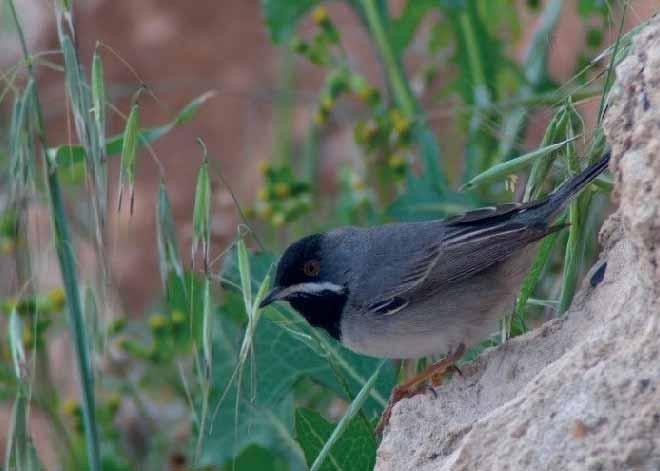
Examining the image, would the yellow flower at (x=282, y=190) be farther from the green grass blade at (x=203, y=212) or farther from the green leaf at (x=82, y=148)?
the green grass blade at (x=203, y=212)

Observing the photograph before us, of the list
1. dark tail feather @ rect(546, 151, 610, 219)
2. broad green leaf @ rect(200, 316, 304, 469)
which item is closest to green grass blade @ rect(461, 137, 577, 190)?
dark tail feather @ rect(546, 151, 610, 219)

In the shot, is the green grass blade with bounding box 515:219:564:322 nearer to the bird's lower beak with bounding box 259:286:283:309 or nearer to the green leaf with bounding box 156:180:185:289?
the bird's lower beak with bounding box 259:286:283:309

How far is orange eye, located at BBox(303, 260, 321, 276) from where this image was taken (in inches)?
157

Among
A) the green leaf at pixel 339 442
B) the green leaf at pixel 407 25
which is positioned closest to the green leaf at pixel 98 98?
the green leaf at pixel 339 442

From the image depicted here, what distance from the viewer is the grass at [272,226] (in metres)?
2.98

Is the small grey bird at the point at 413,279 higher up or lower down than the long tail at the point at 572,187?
lower down

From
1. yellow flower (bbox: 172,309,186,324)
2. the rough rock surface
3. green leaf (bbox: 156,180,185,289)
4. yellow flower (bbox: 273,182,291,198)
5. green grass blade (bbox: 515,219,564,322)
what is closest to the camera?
the rough rock surface

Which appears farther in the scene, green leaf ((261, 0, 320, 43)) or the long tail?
green leaf ((261, 0, 320, 43))

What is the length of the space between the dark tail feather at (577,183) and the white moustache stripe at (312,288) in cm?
93

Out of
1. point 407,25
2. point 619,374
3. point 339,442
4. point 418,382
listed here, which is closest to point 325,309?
point 418,382

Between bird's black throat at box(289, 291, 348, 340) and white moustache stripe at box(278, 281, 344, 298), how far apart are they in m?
0.01

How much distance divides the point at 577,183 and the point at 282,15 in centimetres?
280

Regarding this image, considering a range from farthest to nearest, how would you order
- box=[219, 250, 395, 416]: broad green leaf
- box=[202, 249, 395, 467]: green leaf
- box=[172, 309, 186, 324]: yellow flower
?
box=[172, 309, 186, 324]: yellow flower
box=[219, 250, 395, 416]: broad green leaf
box=[202, 249, 395, 467]: green leaf

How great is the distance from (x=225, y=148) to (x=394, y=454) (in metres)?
6.73
